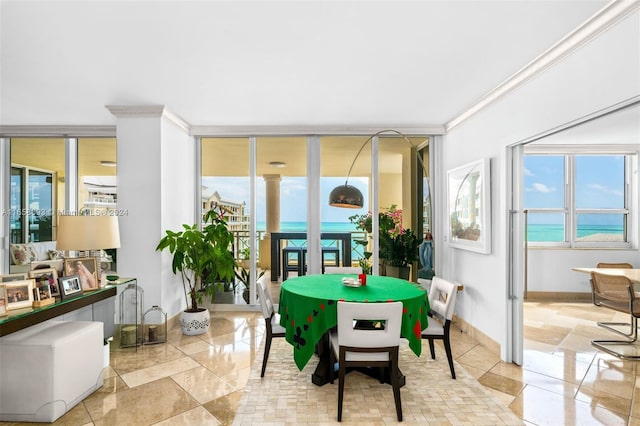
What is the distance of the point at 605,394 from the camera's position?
2.67 meters

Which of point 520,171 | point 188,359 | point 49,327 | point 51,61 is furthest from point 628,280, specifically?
point 51,61

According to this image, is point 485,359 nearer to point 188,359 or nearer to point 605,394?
point 605,394

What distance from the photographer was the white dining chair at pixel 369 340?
7.67 ft

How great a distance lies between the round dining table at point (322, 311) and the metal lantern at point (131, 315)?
1.85m

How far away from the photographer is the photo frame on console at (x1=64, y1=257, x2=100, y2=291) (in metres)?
2.74

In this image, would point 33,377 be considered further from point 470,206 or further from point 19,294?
point 470,206

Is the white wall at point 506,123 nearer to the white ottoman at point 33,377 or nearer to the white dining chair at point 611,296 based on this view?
the white dining chair at point 611,296

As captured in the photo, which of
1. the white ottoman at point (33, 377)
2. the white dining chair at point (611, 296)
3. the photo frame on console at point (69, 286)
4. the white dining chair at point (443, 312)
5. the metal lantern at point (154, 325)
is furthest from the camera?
the metal lantern at point (154, 325)

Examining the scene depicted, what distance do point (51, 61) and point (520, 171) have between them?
166 inches

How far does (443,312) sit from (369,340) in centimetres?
100

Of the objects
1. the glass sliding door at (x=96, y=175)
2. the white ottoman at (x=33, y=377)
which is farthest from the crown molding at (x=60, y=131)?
the white ottoman at (x=33, y=377)

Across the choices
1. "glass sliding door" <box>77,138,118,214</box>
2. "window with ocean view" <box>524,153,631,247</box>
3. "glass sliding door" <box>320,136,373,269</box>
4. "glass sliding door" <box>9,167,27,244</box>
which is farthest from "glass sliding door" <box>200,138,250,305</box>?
"window with ocean view" <box>524,153,631,247</box>

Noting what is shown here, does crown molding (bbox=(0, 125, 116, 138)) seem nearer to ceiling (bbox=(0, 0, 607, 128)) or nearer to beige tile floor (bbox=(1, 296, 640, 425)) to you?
ceiling (bbox=(0, 0, 607, 128))

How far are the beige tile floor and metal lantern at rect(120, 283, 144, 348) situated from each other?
14 cm
